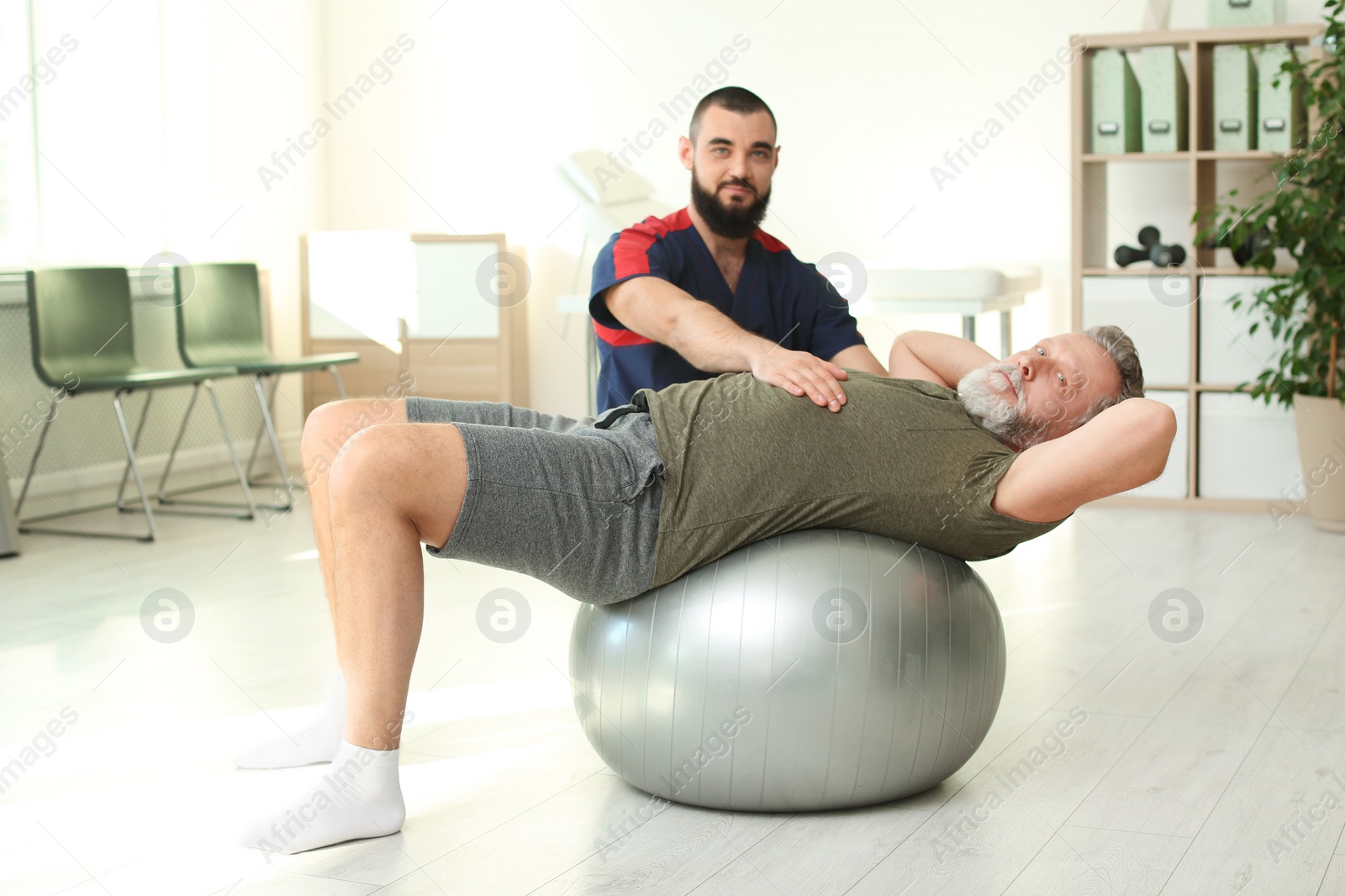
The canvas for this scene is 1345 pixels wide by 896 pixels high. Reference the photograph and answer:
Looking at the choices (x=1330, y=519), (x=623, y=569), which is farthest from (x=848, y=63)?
(x=623, y=569)

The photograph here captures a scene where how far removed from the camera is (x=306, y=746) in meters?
1.99

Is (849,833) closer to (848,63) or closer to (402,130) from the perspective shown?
(848,63)

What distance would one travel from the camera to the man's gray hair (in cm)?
182

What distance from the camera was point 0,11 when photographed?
4.18 m

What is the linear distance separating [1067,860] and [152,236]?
14.0ft

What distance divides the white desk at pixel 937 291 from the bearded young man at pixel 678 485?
2215 mm

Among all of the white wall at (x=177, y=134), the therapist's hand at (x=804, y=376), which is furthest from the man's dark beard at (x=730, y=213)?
the white wall at (x=177, y=134)

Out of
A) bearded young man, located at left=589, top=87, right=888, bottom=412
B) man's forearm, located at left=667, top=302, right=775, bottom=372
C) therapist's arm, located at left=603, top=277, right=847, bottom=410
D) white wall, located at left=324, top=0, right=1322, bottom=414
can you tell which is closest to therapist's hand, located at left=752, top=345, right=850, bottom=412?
therapist's arm, located at left=603, top=277, right=847, bottom=410

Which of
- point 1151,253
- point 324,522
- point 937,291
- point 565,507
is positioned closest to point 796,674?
point 565,507

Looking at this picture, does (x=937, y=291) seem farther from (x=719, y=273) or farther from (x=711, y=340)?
(x=711, y=340)

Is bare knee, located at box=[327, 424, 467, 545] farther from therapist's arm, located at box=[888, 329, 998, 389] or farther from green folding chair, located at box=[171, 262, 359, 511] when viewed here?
green folding chair, located at box=[171, 262, 359, 511]

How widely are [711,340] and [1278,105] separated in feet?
9.72

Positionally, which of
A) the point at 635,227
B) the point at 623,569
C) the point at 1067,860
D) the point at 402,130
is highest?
the point at 402,130

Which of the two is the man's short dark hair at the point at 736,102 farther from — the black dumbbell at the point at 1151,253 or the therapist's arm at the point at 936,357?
the black dumbbell at the point at 1151,253
